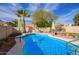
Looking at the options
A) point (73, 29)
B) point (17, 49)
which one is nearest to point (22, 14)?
point (17, 49)

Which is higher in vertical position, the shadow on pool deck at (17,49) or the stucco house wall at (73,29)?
the stucco house wall at (73,29)

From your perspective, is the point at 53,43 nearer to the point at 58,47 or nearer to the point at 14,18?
the point at 58,47

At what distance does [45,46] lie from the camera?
8.43 ft

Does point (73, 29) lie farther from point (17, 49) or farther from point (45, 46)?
point (17, 49)

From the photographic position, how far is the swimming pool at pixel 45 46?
255cm

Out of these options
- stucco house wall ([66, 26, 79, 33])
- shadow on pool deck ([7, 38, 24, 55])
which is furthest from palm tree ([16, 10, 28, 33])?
stucco house wall ([66, 26, 79, 33])

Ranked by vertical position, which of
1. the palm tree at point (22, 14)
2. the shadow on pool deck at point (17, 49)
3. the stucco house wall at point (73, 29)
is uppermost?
the palm tree at point (22, 14)

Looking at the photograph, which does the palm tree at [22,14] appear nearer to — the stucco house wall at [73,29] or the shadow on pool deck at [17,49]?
the shadow on pool deck at [17,49]

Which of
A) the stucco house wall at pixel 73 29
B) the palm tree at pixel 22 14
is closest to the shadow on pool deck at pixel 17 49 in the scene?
the palm tree at pixel 22 14

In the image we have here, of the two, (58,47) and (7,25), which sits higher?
(7,25)

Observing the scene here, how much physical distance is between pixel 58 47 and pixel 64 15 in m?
0.43

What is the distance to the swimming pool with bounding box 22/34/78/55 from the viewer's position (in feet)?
8.36

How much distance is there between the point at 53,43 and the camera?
2557mm
